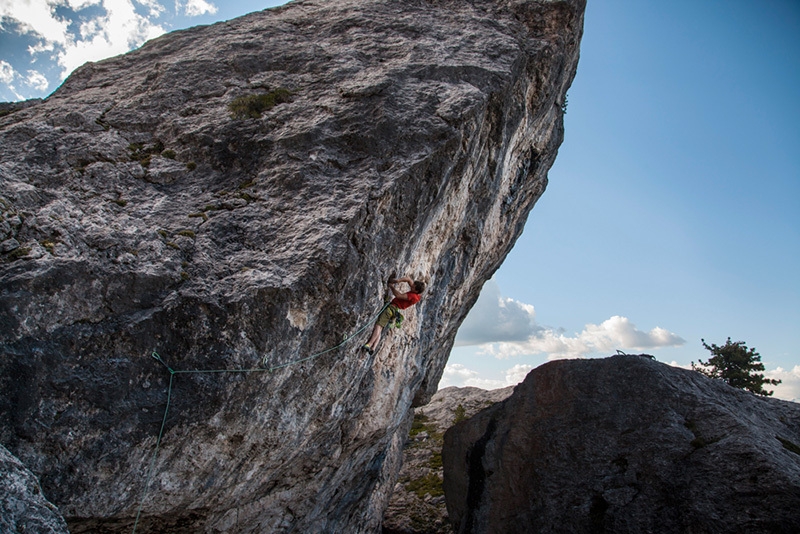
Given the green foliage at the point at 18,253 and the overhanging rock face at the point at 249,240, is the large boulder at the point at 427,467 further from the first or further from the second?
the green foliage at the point at 18,253

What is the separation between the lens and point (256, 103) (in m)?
12.7

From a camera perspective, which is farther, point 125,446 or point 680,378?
point 680,378

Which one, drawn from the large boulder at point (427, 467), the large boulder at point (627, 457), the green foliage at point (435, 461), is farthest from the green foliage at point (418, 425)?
the large boulder at point (627, 457)

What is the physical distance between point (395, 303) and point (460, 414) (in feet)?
58.7

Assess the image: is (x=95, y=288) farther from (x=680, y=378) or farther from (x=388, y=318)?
(x=680, y=378)

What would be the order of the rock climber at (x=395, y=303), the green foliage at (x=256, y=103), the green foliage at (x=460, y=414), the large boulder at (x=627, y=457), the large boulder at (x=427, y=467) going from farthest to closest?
the green foliage at (x=460, y=414), the large boulder at (x=427, y=467), the green foliage at (x=256, y=103), the large boulder at (x=627, y=457), the rock climber at (x=395, y=303)

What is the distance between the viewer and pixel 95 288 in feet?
Answer: 26.5

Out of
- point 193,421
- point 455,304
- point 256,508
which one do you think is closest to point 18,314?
point 193,421

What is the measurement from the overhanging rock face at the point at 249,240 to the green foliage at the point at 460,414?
10225mm

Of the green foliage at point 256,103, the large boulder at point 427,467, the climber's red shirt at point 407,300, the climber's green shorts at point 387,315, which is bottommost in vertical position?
the large boulder at point 427,467

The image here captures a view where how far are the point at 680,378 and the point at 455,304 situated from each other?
8059 millimetres

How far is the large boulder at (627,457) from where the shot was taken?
1205cm

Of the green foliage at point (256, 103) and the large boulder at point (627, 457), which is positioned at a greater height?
the green foliage at point (256, 103)

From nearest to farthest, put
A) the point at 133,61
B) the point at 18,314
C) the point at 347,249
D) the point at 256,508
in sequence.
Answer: the point at 18,314 → the point at 347,249 → the point at 256,508 → the point at 133,61
